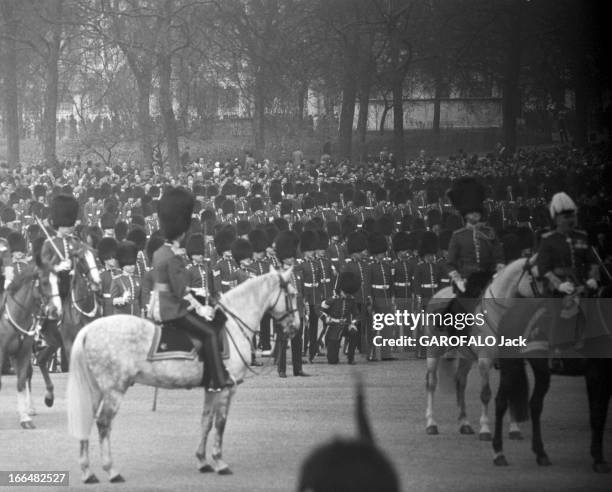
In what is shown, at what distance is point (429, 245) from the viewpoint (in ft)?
61.6

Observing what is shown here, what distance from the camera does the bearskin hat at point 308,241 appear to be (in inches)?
746

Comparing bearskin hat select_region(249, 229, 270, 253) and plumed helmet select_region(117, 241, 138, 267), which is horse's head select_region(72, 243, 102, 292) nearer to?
plumed helmet select_region(117, 241, 138, 267)

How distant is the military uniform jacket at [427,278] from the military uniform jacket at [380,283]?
38 centimetres

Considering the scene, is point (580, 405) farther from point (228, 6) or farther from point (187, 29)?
point (228, 6)

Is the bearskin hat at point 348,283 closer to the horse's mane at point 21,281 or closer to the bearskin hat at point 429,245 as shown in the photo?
the bearskin hat at point 429,245

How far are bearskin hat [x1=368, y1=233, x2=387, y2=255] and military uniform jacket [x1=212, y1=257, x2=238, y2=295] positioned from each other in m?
2.05

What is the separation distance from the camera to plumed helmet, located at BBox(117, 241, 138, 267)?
16.9 meters

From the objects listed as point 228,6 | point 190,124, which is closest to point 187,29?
point 228,6

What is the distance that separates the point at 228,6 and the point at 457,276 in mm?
29619

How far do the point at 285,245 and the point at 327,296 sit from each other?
4.81 feet

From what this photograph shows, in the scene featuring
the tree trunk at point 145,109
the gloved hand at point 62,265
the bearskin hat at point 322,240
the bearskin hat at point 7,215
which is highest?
the tree trunk at point 145,109

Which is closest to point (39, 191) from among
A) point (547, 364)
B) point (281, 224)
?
point (281, 224)

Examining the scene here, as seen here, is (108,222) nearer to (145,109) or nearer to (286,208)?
(286,208)

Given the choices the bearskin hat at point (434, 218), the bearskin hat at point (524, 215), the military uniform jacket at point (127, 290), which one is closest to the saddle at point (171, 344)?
the military uniform jacket at point (127, 290)
